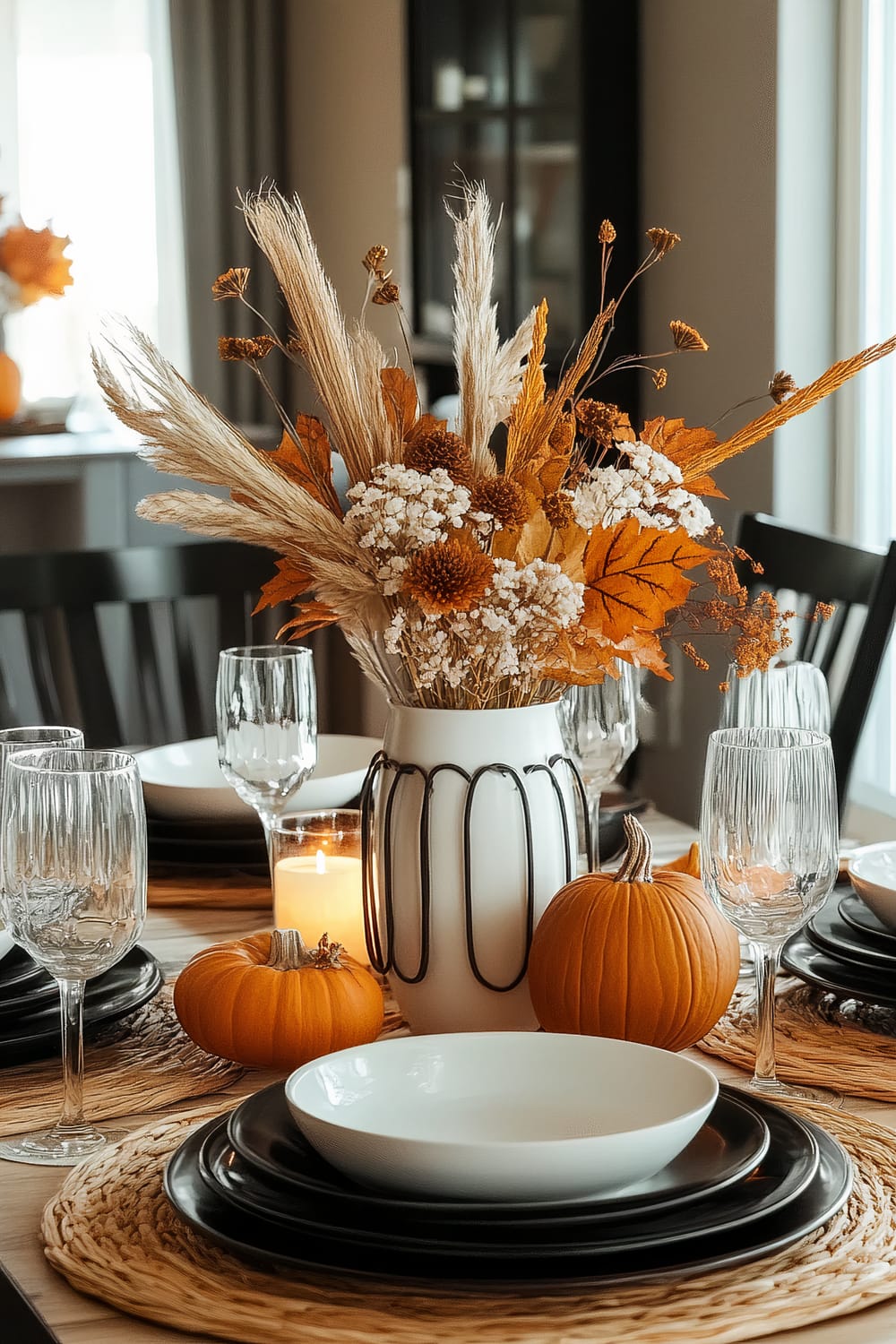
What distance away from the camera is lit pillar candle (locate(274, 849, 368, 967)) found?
1103 mm

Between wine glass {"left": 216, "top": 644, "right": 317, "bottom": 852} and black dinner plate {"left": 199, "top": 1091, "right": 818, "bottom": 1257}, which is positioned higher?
wine glass {"left": 216, "top": 644, "right": 317, "bottom": 852}

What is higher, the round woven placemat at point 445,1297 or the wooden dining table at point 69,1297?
the round woven placemat at point 445,1297

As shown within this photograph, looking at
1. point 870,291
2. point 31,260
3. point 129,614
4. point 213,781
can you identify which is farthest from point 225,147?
point 213,781

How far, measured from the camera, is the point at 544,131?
3223mm

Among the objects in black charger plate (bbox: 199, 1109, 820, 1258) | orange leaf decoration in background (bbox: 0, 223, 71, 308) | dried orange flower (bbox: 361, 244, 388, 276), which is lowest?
black charger plate (bbox: 199, 1109, 820, 1258)

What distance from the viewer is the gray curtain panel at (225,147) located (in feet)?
16.1

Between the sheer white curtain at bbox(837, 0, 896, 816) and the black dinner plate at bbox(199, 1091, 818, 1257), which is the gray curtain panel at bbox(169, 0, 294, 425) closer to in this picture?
the sheer white curtain at bbox(837, 0, 896, 816)

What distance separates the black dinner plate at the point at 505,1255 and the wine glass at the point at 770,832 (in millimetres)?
213

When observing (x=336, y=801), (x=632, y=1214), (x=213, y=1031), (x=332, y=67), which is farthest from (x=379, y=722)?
(x=632, y=1214)

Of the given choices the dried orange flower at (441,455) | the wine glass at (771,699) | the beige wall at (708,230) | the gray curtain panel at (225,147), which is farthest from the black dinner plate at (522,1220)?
the gray curtain panel at (225,147)

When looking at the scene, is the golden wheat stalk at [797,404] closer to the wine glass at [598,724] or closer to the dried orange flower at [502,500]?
the dried orange flower at [502,500]

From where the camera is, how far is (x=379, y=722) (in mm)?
4121

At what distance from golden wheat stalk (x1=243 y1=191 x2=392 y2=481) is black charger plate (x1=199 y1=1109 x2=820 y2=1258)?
1.44ft

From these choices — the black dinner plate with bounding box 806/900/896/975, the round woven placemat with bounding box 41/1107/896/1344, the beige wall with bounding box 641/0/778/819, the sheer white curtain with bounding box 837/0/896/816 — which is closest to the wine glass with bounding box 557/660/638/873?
the black dinner plate with bounding box 806/900/896/975
